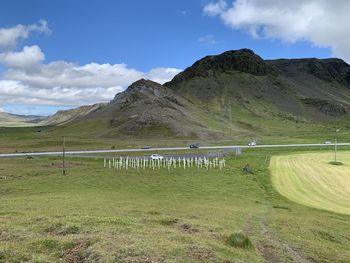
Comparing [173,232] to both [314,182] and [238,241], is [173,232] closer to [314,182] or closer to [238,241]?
[238,241]

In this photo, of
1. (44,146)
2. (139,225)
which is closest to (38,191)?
(139,225)

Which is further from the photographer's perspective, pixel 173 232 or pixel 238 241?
pixel 173 232

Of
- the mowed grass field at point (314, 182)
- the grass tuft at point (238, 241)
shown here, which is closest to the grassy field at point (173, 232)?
the grass tuft at point (238, 241)

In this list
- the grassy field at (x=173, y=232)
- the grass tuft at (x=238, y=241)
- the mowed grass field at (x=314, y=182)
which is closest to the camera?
the grassy field at (x=173, y=232)

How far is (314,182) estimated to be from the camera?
6819cm

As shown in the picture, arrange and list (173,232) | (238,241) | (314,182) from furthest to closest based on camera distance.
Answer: (314,182), (173,232), (238,241)

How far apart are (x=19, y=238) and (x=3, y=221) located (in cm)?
608

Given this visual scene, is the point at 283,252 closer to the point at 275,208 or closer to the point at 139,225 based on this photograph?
the point at 139,225

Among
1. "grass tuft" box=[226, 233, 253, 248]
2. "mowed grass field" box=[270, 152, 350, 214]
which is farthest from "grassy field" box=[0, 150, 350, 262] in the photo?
"mowed grass field" box=[270, 152, 350, 214]

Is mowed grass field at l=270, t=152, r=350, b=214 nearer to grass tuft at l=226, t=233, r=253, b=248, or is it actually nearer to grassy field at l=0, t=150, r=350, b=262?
grassy field at l=0, t=150, r=350, b=262

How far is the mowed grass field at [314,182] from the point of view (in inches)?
2084

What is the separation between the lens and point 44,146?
15962cm

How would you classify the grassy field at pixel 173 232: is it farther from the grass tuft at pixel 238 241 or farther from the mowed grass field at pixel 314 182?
the mowed grass field at pixel 314 182

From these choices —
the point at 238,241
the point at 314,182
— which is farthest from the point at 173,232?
the point at 314,182
